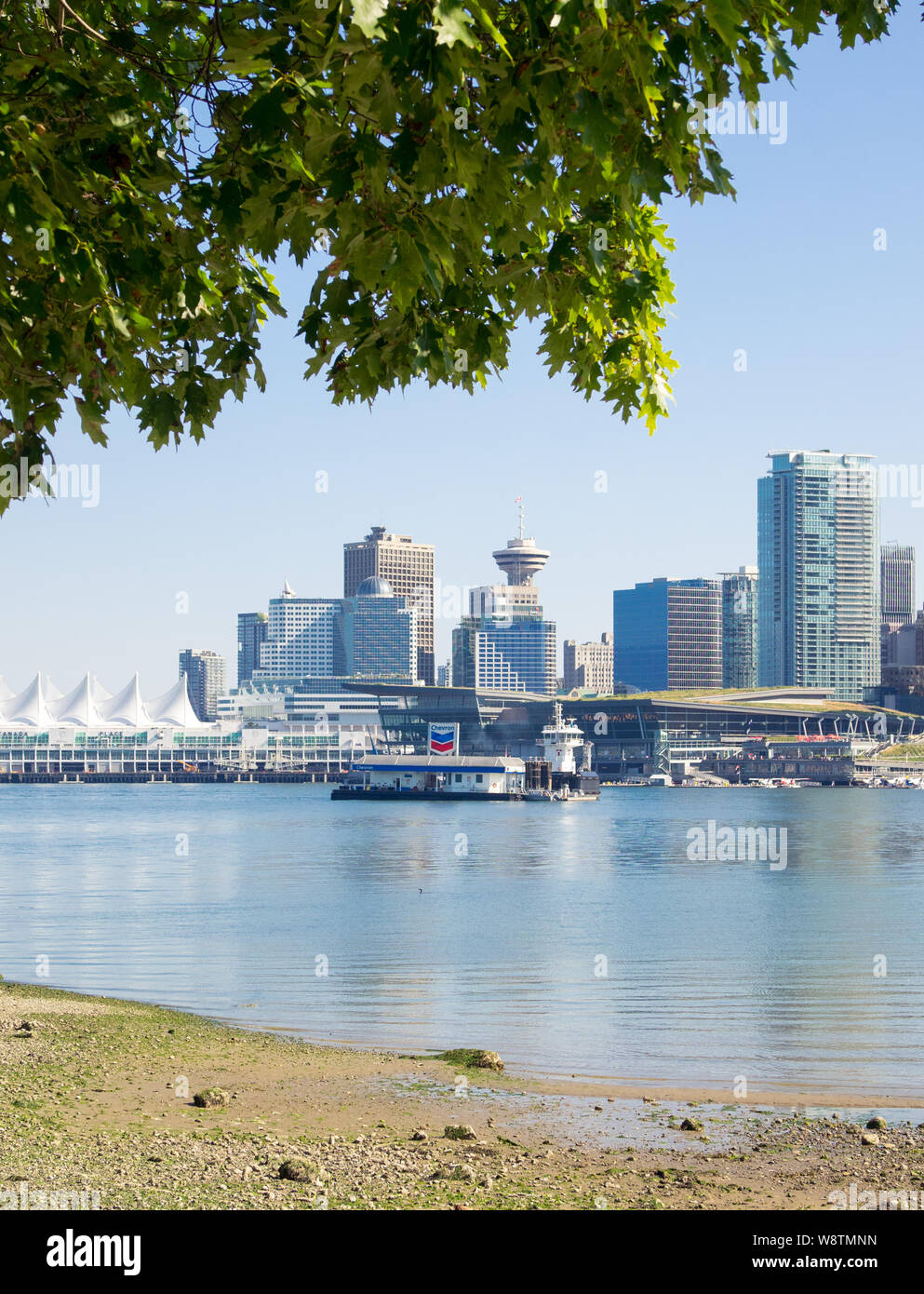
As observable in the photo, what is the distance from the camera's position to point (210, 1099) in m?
13.9

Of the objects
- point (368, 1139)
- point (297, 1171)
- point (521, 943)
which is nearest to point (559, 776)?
point (521, 943)

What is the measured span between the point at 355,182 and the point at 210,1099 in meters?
11.5

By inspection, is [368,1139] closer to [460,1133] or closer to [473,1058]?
[460,1133]

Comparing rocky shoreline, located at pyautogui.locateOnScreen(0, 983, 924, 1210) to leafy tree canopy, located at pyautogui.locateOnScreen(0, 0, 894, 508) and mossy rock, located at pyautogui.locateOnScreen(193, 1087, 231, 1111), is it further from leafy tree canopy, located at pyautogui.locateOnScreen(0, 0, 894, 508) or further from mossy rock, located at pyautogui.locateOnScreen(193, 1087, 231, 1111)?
leafy tree canopy, located at pyautogui.locateOnScreen(0, 0, 894, 508)

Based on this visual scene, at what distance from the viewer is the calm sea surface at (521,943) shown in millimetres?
21469

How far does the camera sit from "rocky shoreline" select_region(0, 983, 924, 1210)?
9836 mm

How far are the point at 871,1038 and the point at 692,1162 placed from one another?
35.4ft

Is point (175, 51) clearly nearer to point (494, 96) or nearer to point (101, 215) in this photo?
point (101, 215)

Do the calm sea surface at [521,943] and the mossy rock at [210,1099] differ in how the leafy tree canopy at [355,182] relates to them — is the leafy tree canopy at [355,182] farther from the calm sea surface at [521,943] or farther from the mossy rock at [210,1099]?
the calm sea surface at [521,943]

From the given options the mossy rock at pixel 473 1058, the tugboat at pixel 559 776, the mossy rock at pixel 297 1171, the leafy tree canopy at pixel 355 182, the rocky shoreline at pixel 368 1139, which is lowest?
the tugboat at pixel 559 776

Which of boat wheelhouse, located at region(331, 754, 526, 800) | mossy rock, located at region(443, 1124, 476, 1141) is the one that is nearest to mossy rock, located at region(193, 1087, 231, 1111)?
mossy rock, located at region(443, 1124, 476, 1141)

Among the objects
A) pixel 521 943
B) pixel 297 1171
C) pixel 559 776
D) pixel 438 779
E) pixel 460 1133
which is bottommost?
pixel 559 776

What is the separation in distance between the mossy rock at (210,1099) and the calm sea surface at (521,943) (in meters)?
6.03

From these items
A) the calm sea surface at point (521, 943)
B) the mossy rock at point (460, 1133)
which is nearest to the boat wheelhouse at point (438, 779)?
the calm sea surface at point (521, 943)
